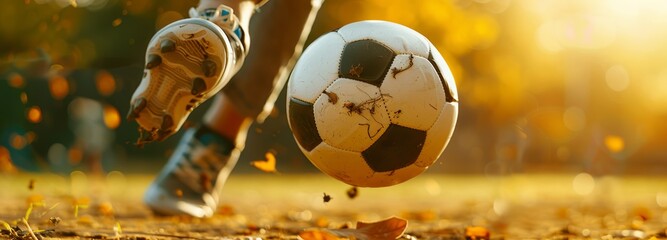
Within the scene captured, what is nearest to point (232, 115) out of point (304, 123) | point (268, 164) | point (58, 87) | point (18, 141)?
point (268, 164)

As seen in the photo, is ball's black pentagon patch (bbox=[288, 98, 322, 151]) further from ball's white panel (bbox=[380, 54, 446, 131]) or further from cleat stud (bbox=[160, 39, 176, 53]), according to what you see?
cleat stud (bbox=[160, 39, 176, 53])

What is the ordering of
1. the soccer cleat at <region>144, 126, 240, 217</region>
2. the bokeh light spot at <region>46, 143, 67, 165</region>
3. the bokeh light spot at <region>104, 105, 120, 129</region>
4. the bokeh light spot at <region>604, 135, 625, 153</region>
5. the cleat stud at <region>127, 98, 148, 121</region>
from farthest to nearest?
the bokeh light spot at <region>46, 143, 67, 165</region>, the bokeh light spot at <region>104, 105, 120, 129</region>, the bokeh light spot at <region>604, 135, 625, 153</region>, the soccer cleat at <region>144, 126, 240, 217</region>, the cleat stud at <region>127, 98, 148, 121</region>

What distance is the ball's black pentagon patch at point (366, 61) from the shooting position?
2.70 metres

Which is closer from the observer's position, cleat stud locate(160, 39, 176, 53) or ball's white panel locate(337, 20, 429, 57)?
cleat stud locate(160, 39, 176, 53)

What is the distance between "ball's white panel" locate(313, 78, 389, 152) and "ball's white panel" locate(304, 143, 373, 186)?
4 cm

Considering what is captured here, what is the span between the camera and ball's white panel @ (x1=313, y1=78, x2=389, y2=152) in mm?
2670

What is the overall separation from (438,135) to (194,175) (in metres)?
1.55

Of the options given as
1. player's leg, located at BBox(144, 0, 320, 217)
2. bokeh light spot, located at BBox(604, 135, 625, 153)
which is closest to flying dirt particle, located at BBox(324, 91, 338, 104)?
player's leg, located at BBox(144, 0, 320, 217)

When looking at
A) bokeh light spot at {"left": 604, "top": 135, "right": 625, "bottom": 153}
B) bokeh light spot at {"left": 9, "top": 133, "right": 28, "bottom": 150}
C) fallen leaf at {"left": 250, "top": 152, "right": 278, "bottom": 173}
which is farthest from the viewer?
bokeh light spot at {"left": 9, "top": 133, "right": 28, "bottom": 150}

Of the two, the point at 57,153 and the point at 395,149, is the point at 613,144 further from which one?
the point at 57,153

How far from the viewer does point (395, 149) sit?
2760 millimetres

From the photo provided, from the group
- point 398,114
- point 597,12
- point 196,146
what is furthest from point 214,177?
point 597,12

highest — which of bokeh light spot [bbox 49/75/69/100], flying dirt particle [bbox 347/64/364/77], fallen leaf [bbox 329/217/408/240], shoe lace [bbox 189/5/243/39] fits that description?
bokeh light spot [bbox 49/75/69/100]

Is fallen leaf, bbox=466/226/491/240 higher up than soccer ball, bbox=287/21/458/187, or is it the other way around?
soccer ball, bbox=287/21/458/187
